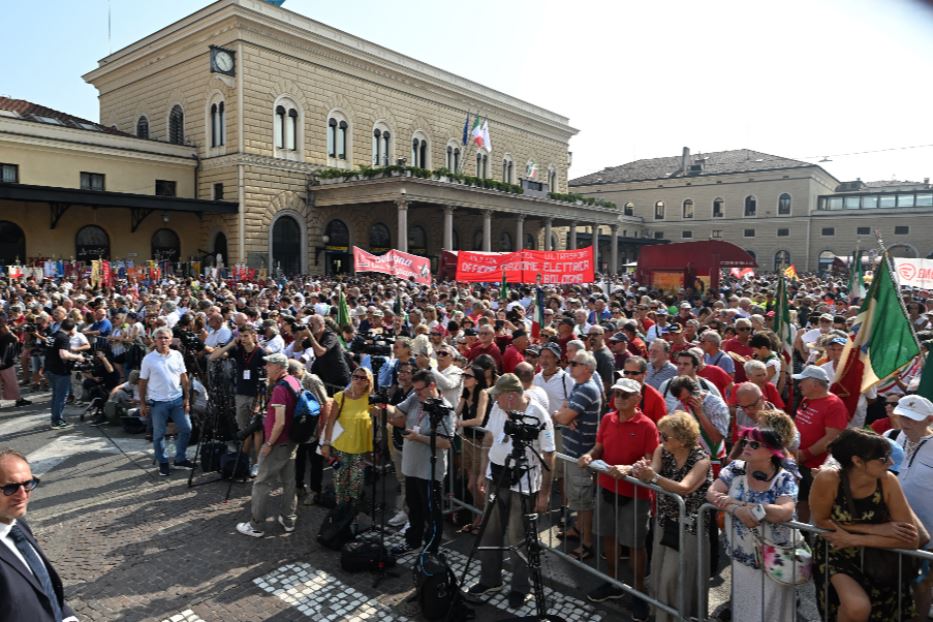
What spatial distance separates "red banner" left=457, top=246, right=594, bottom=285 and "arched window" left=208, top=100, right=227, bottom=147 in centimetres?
2057

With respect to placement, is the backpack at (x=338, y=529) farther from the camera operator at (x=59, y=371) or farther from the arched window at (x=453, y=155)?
the arched window at (x=453, y=155)

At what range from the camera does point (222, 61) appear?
30250mm

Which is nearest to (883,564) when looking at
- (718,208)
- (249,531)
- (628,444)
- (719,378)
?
Result: (628,444)

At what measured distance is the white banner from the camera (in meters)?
18.2

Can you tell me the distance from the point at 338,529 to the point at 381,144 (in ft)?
115

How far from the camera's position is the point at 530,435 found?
14.9 ft

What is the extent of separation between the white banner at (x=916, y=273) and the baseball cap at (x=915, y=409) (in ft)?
54.8

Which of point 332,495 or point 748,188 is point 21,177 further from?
point 748,188

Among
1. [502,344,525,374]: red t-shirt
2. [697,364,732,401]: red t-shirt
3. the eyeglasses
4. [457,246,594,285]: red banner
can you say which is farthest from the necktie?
[457,246,594,285]: red banner

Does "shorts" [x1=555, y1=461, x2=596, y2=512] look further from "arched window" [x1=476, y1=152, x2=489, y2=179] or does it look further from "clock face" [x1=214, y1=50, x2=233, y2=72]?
"arched window" [x1=476, y1=152, x2=489, y2=179]

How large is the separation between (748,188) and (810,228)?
7.24 m

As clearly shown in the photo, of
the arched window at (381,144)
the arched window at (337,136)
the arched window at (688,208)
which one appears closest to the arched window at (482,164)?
the arched window at (381,144)

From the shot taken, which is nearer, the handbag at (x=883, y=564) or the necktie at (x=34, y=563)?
the necktie at (x=34, y=563)

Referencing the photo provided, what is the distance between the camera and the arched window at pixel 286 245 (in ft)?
108
